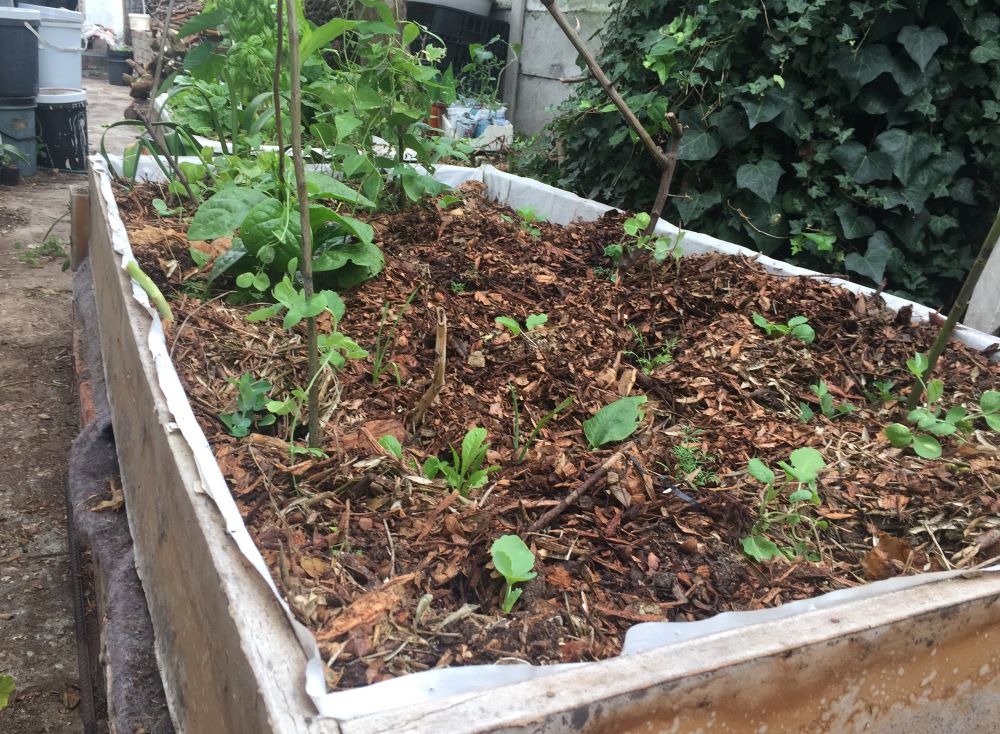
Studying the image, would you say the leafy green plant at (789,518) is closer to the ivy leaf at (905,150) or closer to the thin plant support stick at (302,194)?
the thin plant support stick at (302,194)

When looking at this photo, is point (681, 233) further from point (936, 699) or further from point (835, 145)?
point (936, 699)

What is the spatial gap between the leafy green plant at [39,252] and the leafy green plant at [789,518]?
4.64 meters

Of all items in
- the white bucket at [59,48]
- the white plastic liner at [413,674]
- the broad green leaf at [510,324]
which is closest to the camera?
the white plastic liner at [413,674]

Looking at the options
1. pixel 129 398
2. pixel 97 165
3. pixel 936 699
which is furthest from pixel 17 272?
pixel 936 699

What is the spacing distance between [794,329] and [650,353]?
1.23 ft

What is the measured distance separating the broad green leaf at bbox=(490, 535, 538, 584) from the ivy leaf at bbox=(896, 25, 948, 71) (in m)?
2.84

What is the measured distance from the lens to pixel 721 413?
5.55 feet

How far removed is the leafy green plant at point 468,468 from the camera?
1.37 metres

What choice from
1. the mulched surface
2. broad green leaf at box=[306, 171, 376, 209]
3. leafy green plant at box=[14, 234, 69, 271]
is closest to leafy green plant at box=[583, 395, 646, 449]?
the mulched surface

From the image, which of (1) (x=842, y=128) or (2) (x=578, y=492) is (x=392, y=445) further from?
(1) (x=842, y=128)

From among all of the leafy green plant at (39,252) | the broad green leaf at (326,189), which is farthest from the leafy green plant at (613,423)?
the leafy green plant at (39,252)

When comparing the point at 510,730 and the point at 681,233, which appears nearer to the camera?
the point at 510,730

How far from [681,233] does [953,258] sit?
4.99ft

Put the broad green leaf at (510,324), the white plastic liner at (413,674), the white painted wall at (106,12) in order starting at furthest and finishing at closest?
the white painted wall at (106,12) < the broad green leaf at (510,324) < the white plastic liner at (413,674)
